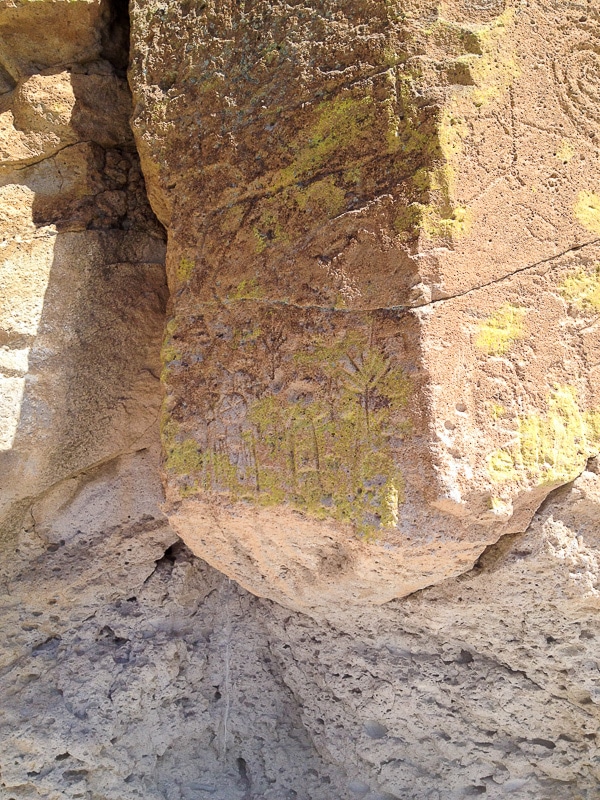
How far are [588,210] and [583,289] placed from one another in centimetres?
14

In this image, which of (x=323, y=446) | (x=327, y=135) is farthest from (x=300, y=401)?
(x=327, y=135)

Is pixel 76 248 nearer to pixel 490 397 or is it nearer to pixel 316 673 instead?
pixel 490 397

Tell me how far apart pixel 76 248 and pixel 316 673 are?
43.8 inches

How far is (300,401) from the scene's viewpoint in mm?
1271

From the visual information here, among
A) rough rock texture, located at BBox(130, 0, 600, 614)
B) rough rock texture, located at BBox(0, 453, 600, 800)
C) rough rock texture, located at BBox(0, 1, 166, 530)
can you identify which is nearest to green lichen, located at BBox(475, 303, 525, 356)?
rough rock texture, located at BBox(130, 0, 600, 614)

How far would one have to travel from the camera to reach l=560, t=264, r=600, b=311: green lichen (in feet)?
4.32

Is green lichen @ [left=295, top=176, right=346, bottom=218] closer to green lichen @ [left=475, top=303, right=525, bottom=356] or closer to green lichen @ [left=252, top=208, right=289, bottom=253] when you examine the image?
green lichen @ [left=252, top=208, right=289, bottom=253]

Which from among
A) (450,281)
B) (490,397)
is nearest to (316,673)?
(490,397)

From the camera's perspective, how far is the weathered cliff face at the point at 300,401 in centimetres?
120

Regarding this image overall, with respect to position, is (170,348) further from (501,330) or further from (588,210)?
(588,210)

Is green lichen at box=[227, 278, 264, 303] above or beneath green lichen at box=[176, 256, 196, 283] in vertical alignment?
beneath

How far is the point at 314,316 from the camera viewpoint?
1257 millimetres

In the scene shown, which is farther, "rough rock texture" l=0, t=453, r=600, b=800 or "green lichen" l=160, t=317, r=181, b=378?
"rough rock texture" l=0, t=453, r=600, b=800

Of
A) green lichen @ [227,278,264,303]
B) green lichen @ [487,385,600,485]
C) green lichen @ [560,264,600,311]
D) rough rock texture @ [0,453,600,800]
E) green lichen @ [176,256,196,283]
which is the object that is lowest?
rough rock texture @ [0,453,600,800]
